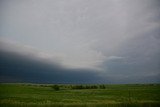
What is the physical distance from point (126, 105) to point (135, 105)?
752 mm

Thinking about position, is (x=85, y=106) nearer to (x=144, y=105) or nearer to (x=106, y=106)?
(x=106, y=106)

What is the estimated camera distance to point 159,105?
23.3 meters

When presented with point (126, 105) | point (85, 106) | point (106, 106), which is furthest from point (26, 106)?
point (126, 105)

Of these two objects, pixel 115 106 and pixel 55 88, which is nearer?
pixel 115 106

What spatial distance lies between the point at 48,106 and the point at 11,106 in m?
3.00

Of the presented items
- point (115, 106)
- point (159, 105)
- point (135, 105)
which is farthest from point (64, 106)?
point (159, 105)

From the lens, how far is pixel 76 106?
2408 cm

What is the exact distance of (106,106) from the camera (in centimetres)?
2392

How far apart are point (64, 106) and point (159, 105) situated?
7.91m

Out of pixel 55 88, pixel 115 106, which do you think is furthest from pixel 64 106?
pixel 55 88

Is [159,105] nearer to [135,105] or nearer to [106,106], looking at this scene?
[135,105]

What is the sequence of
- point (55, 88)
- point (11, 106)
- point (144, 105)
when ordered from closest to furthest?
point (11, 106)
point (144, 105)
point (55, 88)

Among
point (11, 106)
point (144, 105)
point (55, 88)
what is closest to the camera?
point (11, 106)

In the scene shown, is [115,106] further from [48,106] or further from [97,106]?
[48,106]
